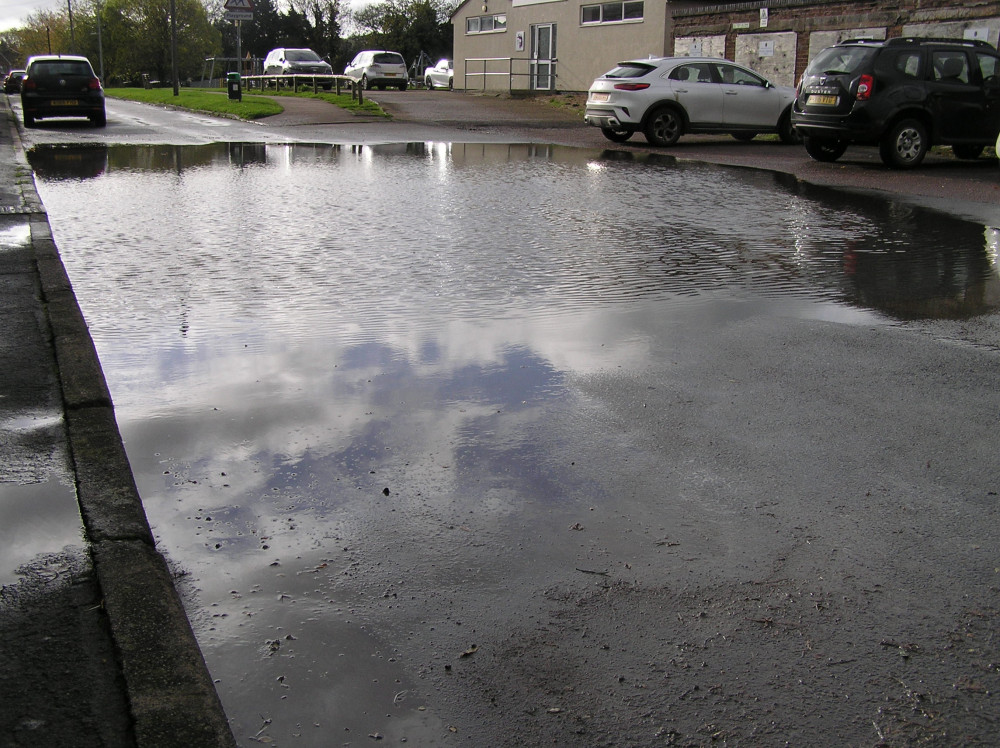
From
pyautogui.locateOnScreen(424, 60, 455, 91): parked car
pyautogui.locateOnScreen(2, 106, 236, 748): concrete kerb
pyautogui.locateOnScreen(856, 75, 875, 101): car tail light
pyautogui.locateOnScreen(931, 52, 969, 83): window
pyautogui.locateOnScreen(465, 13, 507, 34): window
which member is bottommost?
pyautogui.locateOnScreen(2, 106, 236, 748): concrete kerb

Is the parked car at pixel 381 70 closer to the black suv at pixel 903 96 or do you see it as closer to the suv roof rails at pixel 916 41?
the black suv at pixel 903 96

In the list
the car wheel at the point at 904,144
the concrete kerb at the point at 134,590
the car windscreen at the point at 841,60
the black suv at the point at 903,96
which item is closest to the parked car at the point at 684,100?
the black suv at the point at 903,96

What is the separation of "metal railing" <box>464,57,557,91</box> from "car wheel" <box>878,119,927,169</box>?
2368 cm

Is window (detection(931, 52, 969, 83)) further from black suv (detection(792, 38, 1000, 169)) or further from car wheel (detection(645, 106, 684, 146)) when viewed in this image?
car wheel (detection(645, 106, 684, 146))

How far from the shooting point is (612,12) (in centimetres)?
3584

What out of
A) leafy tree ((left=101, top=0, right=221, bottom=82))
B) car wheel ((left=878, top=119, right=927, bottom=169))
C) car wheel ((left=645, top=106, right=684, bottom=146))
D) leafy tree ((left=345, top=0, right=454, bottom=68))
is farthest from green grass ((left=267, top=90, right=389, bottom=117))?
leafy tree ((left=101, top=0, right=221, bottom=82))

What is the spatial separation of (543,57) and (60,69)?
19.8 m

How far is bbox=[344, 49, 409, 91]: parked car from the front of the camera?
4938 centimetres

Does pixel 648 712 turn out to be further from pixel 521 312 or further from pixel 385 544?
pixel 521 312

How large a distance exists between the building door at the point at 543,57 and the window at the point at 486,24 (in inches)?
106

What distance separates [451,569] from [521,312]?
3668mm

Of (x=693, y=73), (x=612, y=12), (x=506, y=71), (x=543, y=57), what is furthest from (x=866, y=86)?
(x=506, y=71)

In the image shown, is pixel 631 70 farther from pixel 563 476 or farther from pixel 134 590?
pixel 134 590

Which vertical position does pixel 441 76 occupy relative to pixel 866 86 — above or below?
above
